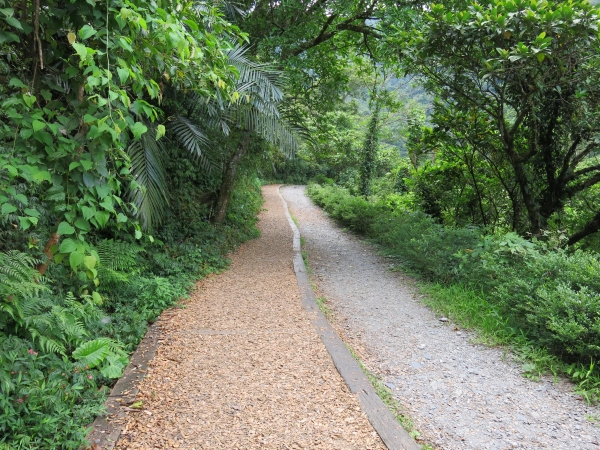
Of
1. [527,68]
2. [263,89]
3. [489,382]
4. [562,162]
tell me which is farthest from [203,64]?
[562,162]

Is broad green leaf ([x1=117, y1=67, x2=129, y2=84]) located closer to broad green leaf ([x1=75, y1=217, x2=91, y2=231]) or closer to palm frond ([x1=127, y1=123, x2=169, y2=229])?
broad green leaf ([x1=75, y1=217, x2=91, y2=231])

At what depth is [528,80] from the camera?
17.9ft

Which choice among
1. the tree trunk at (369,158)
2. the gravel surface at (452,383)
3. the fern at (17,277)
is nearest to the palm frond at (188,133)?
the gravel surface at (452,383)

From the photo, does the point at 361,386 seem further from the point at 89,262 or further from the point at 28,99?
the point at 28,99

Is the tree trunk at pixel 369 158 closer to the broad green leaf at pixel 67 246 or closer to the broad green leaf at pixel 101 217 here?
the broad green leaf at pixel 101 217

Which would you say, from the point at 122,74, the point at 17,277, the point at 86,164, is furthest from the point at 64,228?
the point at 17,277

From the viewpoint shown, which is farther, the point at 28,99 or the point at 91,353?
the point at 91,353

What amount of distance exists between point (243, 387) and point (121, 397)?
94 centimetres

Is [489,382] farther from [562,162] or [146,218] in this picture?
[562,162]

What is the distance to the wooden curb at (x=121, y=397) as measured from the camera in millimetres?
2484

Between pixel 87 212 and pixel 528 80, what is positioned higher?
pixel 528 80

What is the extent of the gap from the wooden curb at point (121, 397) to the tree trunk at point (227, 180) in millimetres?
4567

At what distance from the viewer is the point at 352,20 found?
8070 mm

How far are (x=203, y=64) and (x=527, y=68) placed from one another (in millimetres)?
4529
